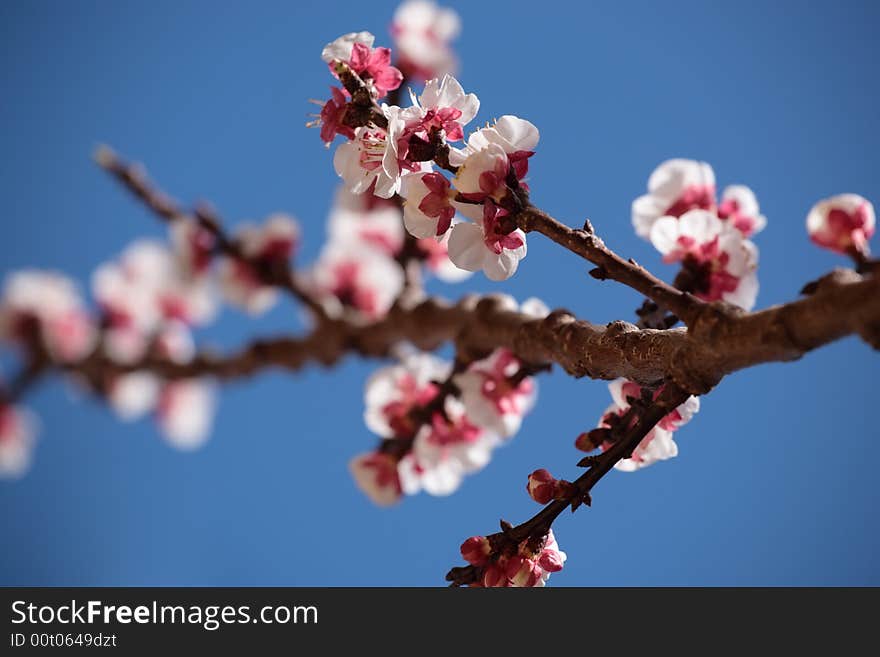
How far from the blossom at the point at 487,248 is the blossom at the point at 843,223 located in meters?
0.32

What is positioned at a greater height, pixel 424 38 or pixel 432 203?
pixel 424 38

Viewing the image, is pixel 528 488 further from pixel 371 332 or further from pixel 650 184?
pixel 371 332

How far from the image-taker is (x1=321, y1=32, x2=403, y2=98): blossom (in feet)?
2.45

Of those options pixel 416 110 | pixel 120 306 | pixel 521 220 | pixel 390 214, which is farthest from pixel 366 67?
pixel 120 306

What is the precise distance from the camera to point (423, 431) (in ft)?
4.01

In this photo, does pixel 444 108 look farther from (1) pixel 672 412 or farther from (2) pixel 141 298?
(2) pixel 141 298

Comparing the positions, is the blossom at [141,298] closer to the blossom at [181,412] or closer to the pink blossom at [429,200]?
the blossom at [181,412]

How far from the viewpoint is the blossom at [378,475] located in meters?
1.20

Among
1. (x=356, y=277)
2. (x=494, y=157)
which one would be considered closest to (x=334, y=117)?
(x=494, y=157)

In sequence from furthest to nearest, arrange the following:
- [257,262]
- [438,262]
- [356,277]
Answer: [356,277]
[257,262]
[438,262]

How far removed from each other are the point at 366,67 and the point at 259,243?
1034 mm

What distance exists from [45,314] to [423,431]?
1830 mm

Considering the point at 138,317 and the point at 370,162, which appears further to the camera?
the point at 138,317
